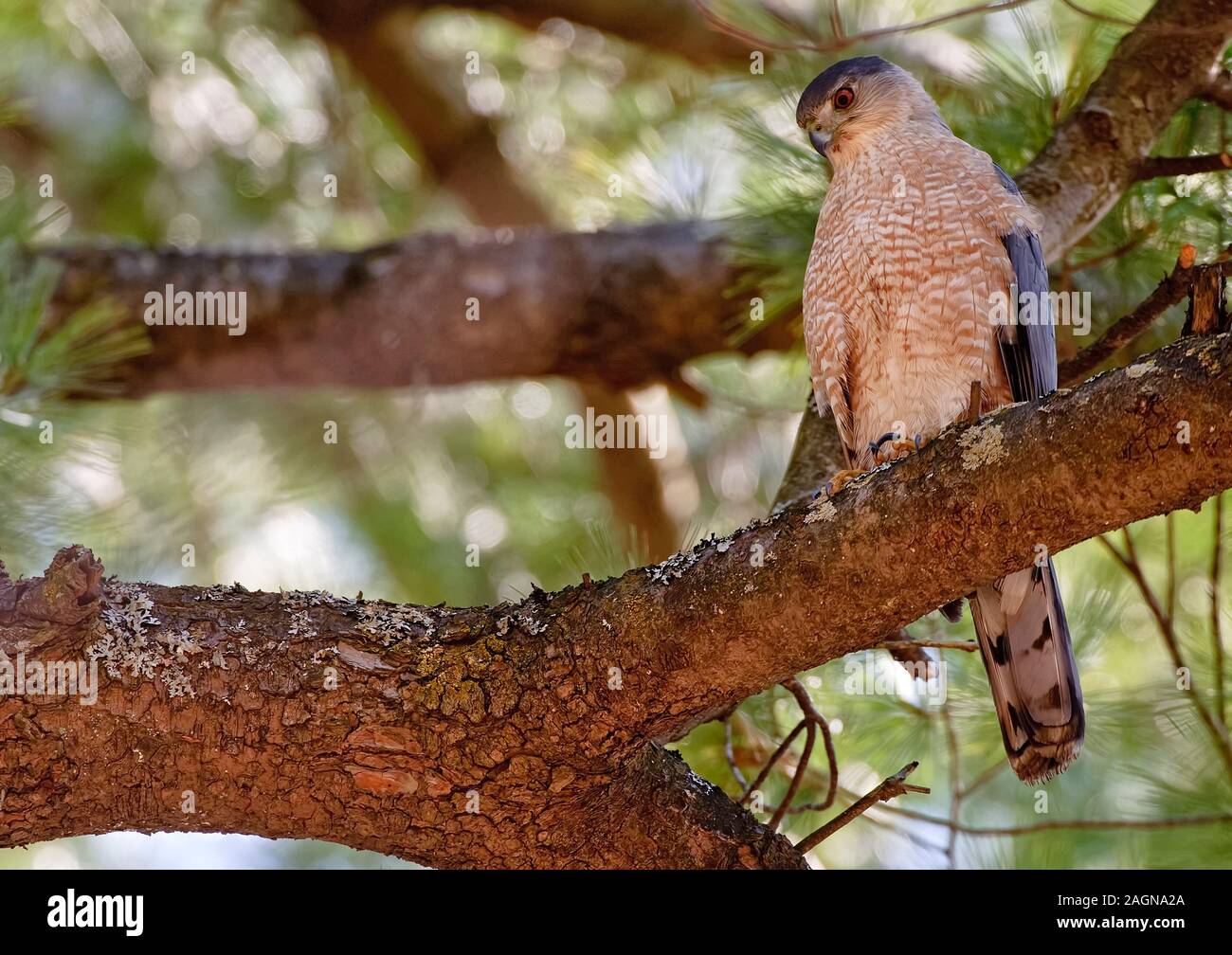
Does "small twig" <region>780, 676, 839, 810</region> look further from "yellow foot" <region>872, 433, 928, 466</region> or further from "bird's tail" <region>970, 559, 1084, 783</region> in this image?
"yellow foot" <region>872, 433, 928, 466</region>

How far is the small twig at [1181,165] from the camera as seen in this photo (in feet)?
10.5

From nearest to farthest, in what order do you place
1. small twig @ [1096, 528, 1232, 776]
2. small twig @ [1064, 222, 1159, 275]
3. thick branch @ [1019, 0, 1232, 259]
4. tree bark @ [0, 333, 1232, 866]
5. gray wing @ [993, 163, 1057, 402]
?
tree bark @ [0, 333, 1232, 866], gray wing @ [993, 163, 1057, 402], small twig @ [1096, 528, 1232, 776], thick branch @ [1019, 0, 1232, 259], small twig @ [1064, 222, 1159, 275]

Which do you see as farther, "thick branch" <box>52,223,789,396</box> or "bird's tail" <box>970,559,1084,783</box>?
"thick branch" <box>52,223,789,396</box>

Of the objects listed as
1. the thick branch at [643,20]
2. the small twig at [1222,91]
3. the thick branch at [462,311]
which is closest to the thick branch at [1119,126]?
the small twig at [1222,91]

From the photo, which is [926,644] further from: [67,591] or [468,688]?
[67,591]

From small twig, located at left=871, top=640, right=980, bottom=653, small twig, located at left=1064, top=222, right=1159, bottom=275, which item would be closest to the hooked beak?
small twig, located at left=1064, top=222, right=1159, bottom=275

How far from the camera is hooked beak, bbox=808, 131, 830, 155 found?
340cm

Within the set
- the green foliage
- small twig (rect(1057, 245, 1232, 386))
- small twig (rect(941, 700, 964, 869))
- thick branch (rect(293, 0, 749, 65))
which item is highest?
thick branch (rect(293, 0, 749, 65))

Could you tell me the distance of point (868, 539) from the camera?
202 centimetres

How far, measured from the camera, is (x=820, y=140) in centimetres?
342

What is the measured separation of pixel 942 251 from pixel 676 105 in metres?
3.04

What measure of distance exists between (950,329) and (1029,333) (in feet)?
0.65

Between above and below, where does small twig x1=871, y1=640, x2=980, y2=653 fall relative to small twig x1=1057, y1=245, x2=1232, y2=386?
below
